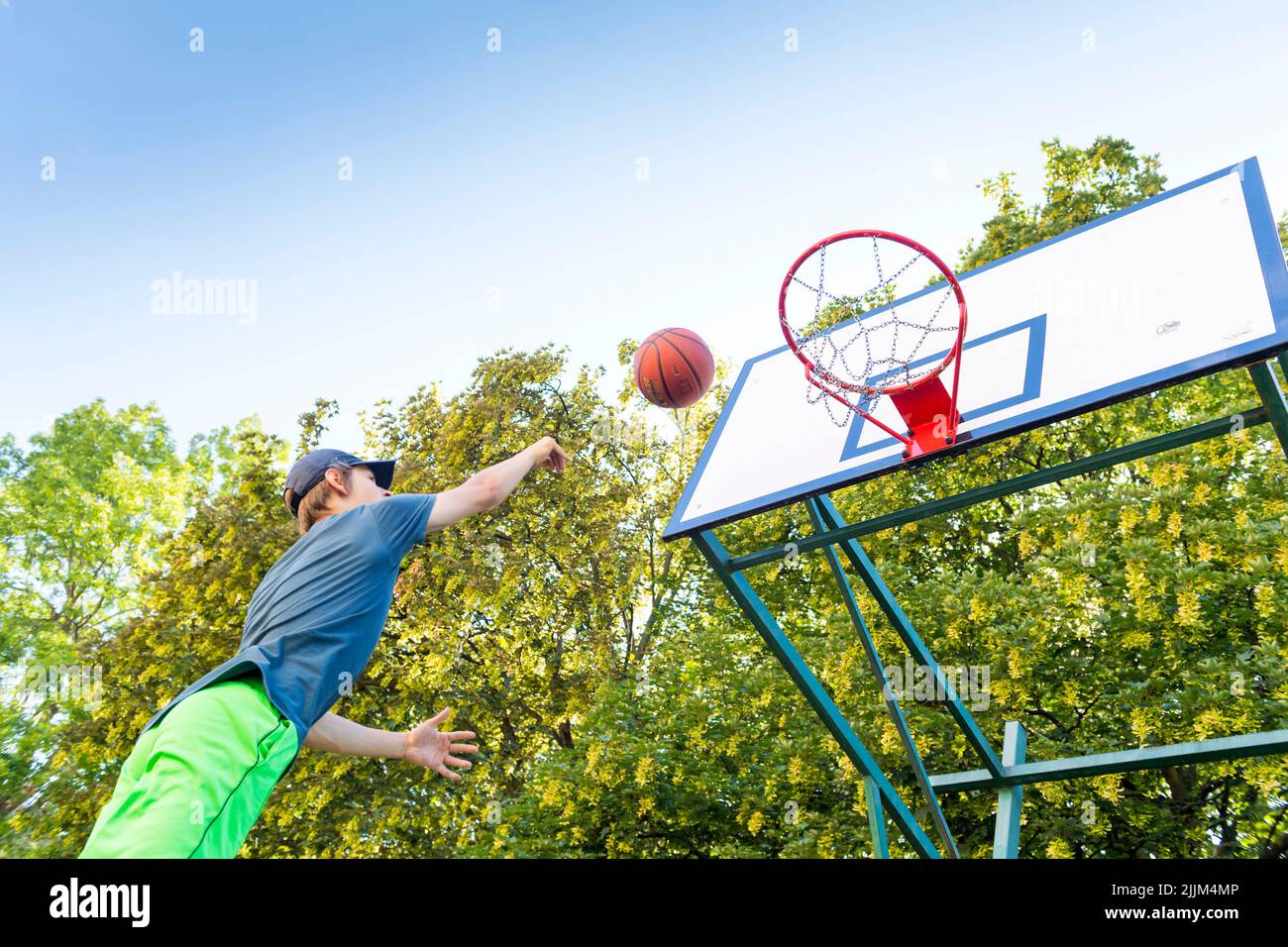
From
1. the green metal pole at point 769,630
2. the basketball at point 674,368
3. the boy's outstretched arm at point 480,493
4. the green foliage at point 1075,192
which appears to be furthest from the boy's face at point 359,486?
the green foliage at point 1075,192

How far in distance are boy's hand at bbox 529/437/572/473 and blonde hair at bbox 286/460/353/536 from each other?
2.47 ft

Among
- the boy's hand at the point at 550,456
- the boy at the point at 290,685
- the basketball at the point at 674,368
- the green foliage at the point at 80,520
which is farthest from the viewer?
the green foliage at the point at 80,520

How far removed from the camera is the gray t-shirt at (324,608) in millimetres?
2541

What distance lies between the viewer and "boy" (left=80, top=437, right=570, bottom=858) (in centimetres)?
204

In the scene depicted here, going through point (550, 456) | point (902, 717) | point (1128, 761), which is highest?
point (550, 456)

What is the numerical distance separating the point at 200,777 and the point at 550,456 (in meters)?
2.11

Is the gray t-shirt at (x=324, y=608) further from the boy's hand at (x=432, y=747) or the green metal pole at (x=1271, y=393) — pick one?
the green metal pole at (x=1271, y=393)

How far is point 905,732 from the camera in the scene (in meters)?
5.82

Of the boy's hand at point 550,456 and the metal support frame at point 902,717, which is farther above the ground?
the boy's hand at point 550,456

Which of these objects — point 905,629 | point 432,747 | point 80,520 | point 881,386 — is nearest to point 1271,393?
point 881,386

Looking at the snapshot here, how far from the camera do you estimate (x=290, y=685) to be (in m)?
2.54

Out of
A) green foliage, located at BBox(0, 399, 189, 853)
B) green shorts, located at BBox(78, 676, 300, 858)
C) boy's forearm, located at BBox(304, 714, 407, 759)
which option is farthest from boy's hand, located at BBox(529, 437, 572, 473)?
green foliage, located at BBox(0, 399, 189, 853)

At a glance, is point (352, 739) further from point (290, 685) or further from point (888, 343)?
point (888, 343)

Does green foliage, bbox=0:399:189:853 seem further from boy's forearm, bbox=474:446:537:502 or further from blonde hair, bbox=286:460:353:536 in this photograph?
boy's forearm, bbox=474:446:537:502
